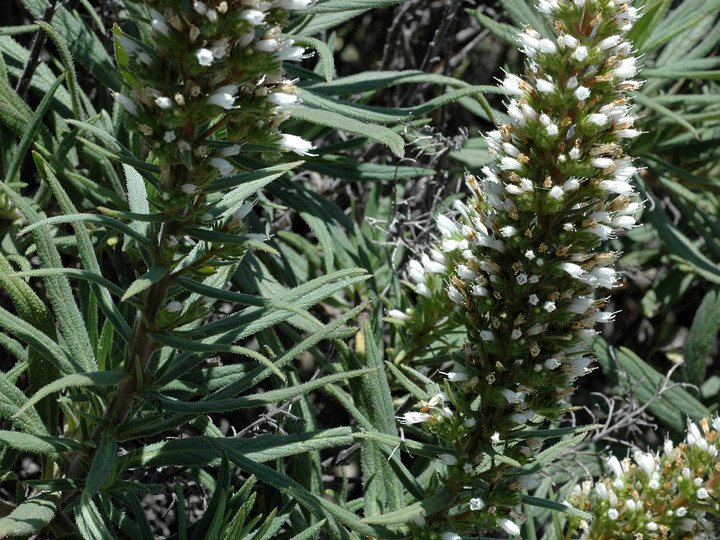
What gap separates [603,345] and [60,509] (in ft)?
7.70

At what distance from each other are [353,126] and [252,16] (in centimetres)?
84

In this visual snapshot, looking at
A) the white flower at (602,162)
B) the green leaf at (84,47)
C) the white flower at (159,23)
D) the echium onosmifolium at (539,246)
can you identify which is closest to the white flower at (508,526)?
the echium onosmifolium at (539,246)

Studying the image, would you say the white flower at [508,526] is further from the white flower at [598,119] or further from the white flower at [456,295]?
the white flower at [598,119]

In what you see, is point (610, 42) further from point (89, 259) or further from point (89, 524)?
point (89, 524)

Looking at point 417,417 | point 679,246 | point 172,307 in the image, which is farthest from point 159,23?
point 679,246

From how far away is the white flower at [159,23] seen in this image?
135cm

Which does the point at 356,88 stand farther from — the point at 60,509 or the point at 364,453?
the point at 60,509

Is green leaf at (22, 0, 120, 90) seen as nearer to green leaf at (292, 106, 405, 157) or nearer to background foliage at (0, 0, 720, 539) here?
background foliage at (0, 0, 720, 539)

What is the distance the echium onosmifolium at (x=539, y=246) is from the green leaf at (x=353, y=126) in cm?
26

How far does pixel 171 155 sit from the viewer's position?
1459mm

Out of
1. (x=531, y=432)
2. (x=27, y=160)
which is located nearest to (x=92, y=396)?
(x=531, y=432)

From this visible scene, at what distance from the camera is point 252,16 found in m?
1.35

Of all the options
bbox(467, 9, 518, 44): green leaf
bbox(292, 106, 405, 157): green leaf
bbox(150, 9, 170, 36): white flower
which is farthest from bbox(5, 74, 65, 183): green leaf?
bbox(467, 9, 518, 44): green leaf

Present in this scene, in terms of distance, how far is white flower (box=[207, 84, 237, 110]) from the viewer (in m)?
1.38
